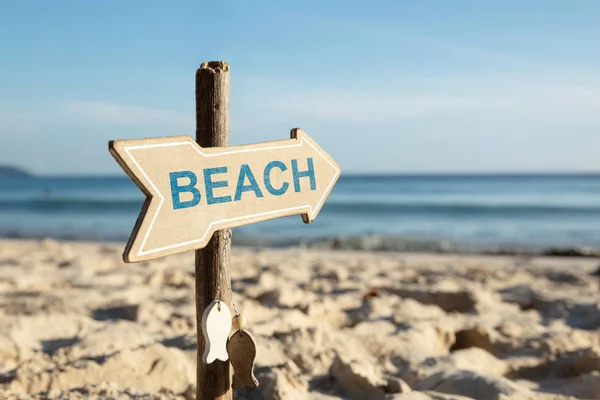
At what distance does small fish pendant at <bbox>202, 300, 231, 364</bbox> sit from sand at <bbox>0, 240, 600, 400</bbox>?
99 centimetres

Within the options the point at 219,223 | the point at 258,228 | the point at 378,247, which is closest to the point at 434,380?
the point at 219,223

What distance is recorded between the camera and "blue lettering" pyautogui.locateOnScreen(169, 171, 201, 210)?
1755mm

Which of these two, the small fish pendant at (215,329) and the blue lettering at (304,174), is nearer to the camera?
the small fish pendant at (215,329)

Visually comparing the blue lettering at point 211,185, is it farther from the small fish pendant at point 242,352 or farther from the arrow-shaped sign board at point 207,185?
the small fish pendant at point 242,352

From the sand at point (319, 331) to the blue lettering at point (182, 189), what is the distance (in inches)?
54.3

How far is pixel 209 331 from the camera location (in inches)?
75.4

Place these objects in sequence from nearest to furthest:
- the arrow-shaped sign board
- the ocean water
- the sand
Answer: the arrow-shaped sign board < the sand < the ocean water

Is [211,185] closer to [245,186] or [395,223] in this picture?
[245,186]

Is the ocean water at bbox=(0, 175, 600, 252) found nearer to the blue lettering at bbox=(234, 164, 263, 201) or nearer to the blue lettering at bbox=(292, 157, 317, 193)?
the blue lettering at bbox=(292, 157, 317, 193)

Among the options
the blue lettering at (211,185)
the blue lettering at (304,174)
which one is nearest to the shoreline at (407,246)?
the blue lettering at (304,174)

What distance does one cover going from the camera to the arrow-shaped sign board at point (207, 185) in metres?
1.69

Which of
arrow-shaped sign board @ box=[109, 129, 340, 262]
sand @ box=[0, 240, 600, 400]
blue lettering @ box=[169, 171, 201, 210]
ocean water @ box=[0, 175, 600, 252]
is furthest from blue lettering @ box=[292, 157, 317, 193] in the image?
ocean water @ box=[0, 175, 600, 252]

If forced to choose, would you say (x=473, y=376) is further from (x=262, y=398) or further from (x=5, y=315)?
(x=5, y=315)

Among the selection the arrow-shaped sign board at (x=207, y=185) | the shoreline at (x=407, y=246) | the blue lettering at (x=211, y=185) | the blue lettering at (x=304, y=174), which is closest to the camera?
the arrow-shaped sign board at (x=207, y=185)
